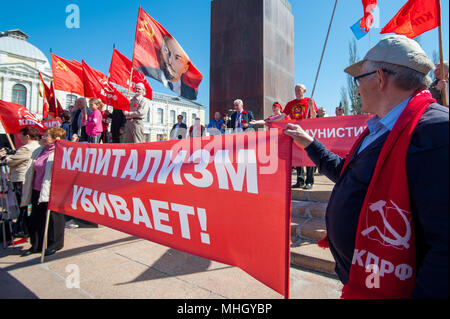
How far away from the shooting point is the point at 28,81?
35.6 meters

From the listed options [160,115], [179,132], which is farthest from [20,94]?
[179,132]

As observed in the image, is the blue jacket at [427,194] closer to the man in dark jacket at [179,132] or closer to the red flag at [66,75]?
the red flag at [66,75]

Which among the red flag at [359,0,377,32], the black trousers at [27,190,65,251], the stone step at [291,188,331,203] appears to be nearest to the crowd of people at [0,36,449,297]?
the stone step at [291,188,331,203]

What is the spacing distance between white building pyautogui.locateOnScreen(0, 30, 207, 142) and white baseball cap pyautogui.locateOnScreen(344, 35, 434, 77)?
30269 mm

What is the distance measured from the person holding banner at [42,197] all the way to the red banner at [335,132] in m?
3.90

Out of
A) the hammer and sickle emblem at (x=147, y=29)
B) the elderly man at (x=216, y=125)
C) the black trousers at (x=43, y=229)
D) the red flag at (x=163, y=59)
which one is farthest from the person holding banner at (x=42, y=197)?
the elderly man at (x=216, y=125)

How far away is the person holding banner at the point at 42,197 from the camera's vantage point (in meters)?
3.52

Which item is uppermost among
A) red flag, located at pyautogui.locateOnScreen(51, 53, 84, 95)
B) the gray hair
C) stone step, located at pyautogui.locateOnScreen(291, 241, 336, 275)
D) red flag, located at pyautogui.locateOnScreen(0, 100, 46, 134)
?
red flag, located at pyautogui.locateOnScreen(51, 53, 84, 95)

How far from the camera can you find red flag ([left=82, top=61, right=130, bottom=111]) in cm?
579

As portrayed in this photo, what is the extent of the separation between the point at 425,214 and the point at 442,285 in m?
0.22

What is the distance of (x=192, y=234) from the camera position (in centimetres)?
197

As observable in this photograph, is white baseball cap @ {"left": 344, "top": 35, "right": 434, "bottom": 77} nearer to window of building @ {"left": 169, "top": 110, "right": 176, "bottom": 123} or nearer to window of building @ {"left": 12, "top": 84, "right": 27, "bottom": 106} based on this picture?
window of building @ {"left": 12, "top": 84, "right": 27, "bottom": 106}

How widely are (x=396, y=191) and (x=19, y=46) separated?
5686 cm
